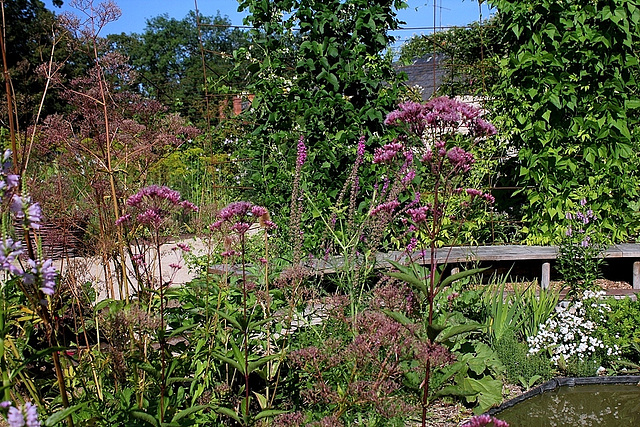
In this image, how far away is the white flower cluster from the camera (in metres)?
3.38

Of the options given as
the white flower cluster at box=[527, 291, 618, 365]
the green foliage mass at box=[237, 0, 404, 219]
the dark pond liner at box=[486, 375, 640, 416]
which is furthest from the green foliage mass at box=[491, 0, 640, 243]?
the dark pond liner at box=[486, 375, 640, 416]

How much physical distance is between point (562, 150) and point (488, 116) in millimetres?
814

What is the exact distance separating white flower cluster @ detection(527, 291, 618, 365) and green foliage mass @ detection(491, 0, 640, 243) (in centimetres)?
164

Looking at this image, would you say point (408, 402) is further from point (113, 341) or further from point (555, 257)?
point (555, 257)

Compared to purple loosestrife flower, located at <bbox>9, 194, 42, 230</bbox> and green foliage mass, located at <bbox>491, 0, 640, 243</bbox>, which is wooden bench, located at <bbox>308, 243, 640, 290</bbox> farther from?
purple loosestrife flower, located at <bbox>9, 194, 42, 230</bbox>

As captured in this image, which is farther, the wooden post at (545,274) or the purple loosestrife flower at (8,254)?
the wooden post at (545,274)

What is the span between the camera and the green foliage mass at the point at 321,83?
4559mm

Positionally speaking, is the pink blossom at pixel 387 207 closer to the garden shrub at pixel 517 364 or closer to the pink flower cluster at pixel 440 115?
the pink flower cluster at pixel 440 115

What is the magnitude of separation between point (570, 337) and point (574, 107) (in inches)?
94.2

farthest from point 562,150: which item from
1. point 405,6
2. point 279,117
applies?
point 279,117

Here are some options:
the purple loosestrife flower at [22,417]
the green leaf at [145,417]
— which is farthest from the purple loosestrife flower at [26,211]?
the green leaf at [145,417]

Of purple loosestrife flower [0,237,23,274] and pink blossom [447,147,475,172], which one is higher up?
pink blossom [447,147,475,172]

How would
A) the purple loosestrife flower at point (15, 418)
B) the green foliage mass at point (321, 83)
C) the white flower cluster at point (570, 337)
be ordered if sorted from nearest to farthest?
1. the purple loosestrife flower at point (15, 418)
2. the white flower cluster at point (570, 337)
3. the green foliage mass at point (321, 83)

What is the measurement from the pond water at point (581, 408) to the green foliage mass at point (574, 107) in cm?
214
